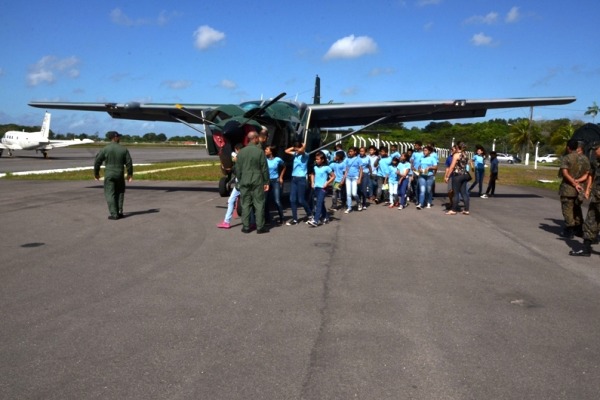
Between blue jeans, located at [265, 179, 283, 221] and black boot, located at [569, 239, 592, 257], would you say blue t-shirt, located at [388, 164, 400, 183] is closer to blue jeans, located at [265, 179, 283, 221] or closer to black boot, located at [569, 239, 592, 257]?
blue jeans, located at [265, 179, 283, 221]

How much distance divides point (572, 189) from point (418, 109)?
754 cm

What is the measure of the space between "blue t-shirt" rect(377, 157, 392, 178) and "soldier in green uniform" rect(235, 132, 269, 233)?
5.78 meters

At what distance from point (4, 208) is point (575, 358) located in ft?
41.7

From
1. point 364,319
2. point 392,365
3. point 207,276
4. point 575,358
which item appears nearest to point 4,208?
point 207,276

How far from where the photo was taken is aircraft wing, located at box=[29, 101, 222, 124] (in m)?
16.6

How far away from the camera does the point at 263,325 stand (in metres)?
4.36

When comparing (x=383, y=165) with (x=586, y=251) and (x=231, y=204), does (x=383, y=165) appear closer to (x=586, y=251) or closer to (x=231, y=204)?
(x=231, y=204)

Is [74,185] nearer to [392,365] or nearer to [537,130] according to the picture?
[392,365]

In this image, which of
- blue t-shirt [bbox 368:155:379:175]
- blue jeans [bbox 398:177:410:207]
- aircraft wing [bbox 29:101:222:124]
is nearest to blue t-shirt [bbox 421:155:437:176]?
blue jeans [bbox 398:177:410:207]

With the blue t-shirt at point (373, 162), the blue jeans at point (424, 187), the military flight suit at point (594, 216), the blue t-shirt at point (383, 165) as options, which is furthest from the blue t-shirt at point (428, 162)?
the military flight suit at point (594, 216)

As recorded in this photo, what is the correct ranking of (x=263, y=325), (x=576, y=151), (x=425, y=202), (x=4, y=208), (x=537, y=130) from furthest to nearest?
(x=537, y=130) → (x=425, y=202) → (x=4, y=208) → (x=576, y=151) → (x=263, y=325)

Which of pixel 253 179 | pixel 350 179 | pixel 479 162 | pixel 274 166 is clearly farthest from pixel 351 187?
pixel 479 162

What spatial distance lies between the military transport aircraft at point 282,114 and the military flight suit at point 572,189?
6458 mm

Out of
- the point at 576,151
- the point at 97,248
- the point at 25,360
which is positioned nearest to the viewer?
the point at 25,360
